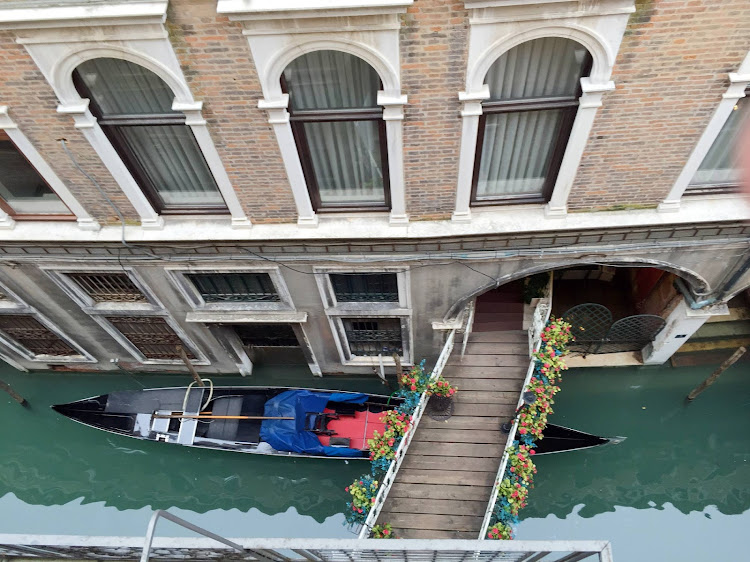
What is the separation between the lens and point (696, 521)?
13.0 m

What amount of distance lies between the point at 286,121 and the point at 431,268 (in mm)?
4257

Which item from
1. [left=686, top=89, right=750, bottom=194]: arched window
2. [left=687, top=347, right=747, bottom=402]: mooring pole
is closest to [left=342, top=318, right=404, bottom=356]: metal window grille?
[left=686, top=89, right=750, bottom=194]: arched window

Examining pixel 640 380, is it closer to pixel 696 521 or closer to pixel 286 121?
pixel 696 521

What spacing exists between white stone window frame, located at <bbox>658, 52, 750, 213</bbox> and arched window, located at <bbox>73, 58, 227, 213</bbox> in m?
8.00

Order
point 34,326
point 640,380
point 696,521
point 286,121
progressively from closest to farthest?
point 286,121, point 696,521, point 34,326, point 640,380

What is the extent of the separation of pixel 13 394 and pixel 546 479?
1455 cm

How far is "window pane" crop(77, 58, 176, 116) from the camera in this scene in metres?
7.64

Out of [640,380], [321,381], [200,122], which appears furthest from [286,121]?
[640,380]

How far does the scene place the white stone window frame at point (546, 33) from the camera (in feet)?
21.8

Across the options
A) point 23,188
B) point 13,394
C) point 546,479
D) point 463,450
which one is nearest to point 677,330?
point 546,479

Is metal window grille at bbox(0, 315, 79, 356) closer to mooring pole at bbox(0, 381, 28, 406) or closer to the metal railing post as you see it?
mooring pole at bbox(0, 381, 28, 406)

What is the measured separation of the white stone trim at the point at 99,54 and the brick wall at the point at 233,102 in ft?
0.50

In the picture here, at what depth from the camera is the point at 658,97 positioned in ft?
25.8

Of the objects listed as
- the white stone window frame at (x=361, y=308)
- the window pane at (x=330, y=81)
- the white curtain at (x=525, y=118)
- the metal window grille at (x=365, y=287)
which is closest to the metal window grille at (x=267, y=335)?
the white stone window frame at (x=361, y=308)
